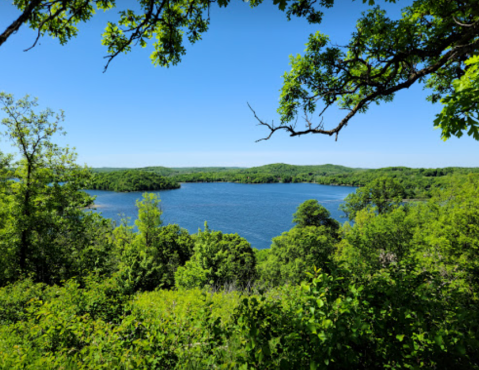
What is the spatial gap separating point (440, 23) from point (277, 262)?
27400 millimetres

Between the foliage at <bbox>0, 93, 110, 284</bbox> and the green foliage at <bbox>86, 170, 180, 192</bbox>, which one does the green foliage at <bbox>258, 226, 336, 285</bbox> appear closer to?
the foliage at <bbox>0, 93, 110, 284</bbox>

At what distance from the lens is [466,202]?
16.8 meters

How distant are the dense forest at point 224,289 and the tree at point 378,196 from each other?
230 millimetres

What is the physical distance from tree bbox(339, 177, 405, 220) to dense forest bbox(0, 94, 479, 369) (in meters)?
0.23

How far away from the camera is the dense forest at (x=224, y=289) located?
8.62 feet

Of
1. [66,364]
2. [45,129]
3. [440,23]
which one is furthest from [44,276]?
[440,23]

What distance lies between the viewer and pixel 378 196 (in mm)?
40844

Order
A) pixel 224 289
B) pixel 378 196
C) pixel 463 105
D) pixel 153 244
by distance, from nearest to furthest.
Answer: pixel 463 105 < pixel 224 289 < pixel 153 244 < pixel 378 196

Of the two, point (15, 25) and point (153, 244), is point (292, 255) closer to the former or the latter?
point (153, 244)

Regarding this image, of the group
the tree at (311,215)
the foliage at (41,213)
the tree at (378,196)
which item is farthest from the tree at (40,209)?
the tree at (378,196)

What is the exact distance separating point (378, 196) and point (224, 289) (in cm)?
3908

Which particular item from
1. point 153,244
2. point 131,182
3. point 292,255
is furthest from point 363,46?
point 131,182

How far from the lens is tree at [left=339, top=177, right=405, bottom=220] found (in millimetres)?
40250

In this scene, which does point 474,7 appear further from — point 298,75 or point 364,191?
point 364,191
